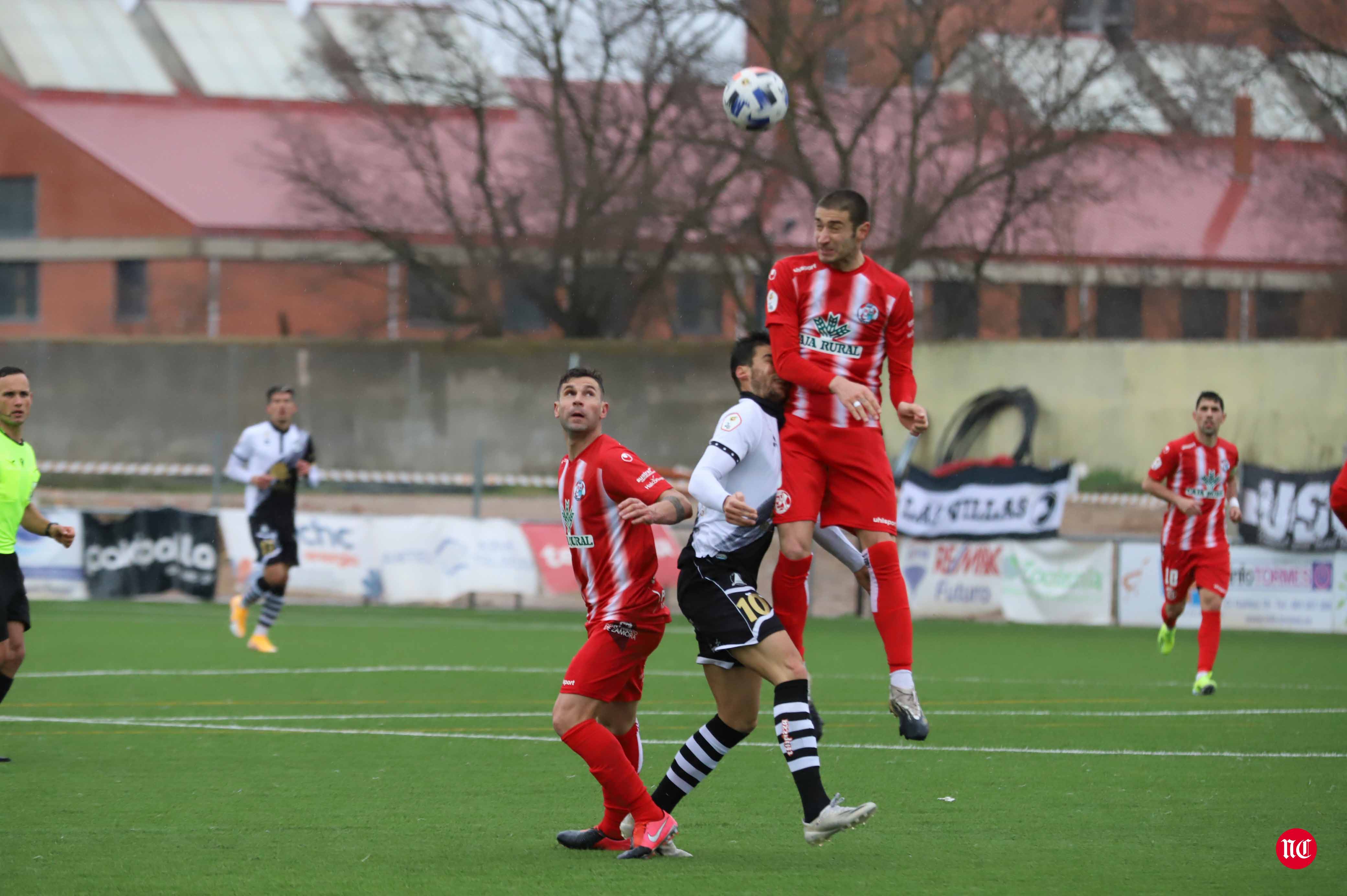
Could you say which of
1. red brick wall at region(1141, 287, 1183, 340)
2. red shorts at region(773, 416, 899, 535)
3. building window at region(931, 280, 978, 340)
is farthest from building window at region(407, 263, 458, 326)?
red shorts at region(773, 416, 899, 535)

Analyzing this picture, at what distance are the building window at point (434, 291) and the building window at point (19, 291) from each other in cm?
1397

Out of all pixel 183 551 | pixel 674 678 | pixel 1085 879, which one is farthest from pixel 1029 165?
pixel 1085 879

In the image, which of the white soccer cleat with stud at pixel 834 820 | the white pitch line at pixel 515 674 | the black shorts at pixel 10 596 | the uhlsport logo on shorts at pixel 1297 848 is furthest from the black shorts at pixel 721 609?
the white pitch line at pixel 515 674

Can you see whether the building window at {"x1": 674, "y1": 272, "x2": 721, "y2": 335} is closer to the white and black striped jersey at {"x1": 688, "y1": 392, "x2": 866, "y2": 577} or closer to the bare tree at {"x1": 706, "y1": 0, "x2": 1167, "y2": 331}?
the bare tree at {"x1": 706, "y1": 0, "x2": 1167, "y2": 331}

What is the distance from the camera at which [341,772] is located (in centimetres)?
823

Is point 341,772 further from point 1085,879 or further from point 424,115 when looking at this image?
point 424,115

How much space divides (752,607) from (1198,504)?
790cm

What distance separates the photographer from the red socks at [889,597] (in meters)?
7.53

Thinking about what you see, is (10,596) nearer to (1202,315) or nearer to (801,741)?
(801,741)

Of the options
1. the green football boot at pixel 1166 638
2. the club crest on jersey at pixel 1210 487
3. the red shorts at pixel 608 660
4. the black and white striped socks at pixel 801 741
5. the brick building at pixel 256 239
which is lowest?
the green football boot at pixel 1166 638

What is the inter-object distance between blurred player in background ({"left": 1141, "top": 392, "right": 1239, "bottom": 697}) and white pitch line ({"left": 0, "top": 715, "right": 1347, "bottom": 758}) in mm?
4097

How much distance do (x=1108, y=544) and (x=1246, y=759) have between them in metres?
12.2

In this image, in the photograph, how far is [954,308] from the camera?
33.3 meters

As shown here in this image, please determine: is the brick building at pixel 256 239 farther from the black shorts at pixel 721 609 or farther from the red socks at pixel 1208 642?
the black shorts at pixel 721 609
